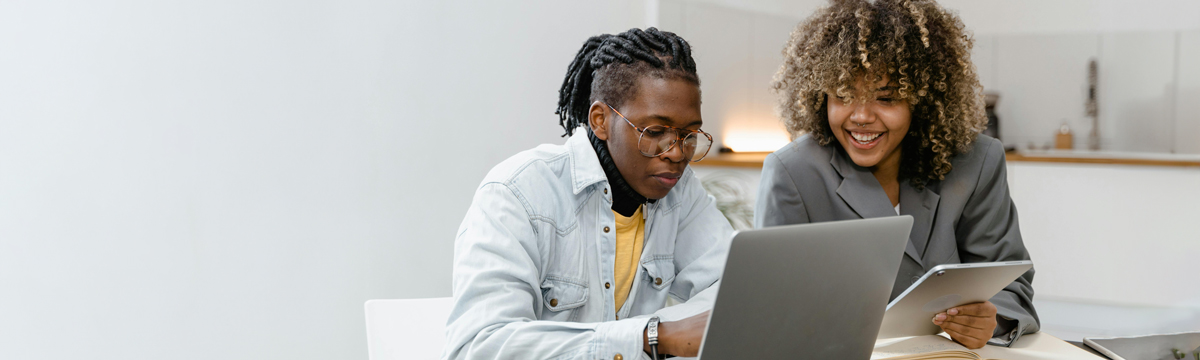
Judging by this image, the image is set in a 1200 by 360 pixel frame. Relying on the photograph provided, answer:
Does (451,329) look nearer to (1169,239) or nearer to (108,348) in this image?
(108,348)

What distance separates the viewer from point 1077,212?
3420mm

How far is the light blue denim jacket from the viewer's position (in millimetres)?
972

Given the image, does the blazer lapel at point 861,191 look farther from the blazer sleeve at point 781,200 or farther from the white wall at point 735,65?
the white wall at point 735,65

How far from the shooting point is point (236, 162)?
2.00m

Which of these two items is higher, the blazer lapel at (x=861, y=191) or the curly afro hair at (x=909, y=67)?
the curly afro hair at (x=909, y=67)

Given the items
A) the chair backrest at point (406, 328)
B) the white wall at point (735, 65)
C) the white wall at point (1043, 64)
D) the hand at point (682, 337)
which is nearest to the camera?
the hand at point (682, 337)

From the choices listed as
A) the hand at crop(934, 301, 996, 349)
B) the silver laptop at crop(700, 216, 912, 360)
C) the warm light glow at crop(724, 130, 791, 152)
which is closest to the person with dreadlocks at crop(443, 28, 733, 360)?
the silver laptop at crop(700, 216, 912, 360)

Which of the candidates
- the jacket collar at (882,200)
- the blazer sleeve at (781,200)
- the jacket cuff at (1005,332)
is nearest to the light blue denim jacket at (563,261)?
the blazer sleeve at (781,200)

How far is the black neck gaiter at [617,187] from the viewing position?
1256mm

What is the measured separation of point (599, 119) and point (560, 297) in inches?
11.4

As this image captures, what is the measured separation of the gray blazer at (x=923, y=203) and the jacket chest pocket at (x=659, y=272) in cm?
35

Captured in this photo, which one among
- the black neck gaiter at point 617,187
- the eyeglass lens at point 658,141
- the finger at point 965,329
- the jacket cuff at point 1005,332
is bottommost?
the jacket cuff at point 1005,332

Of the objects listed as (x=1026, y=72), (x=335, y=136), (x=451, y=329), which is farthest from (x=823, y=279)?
(x=1026, y=72)

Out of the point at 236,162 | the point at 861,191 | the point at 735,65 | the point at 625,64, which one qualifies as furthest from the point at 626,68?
the point at 735,65
